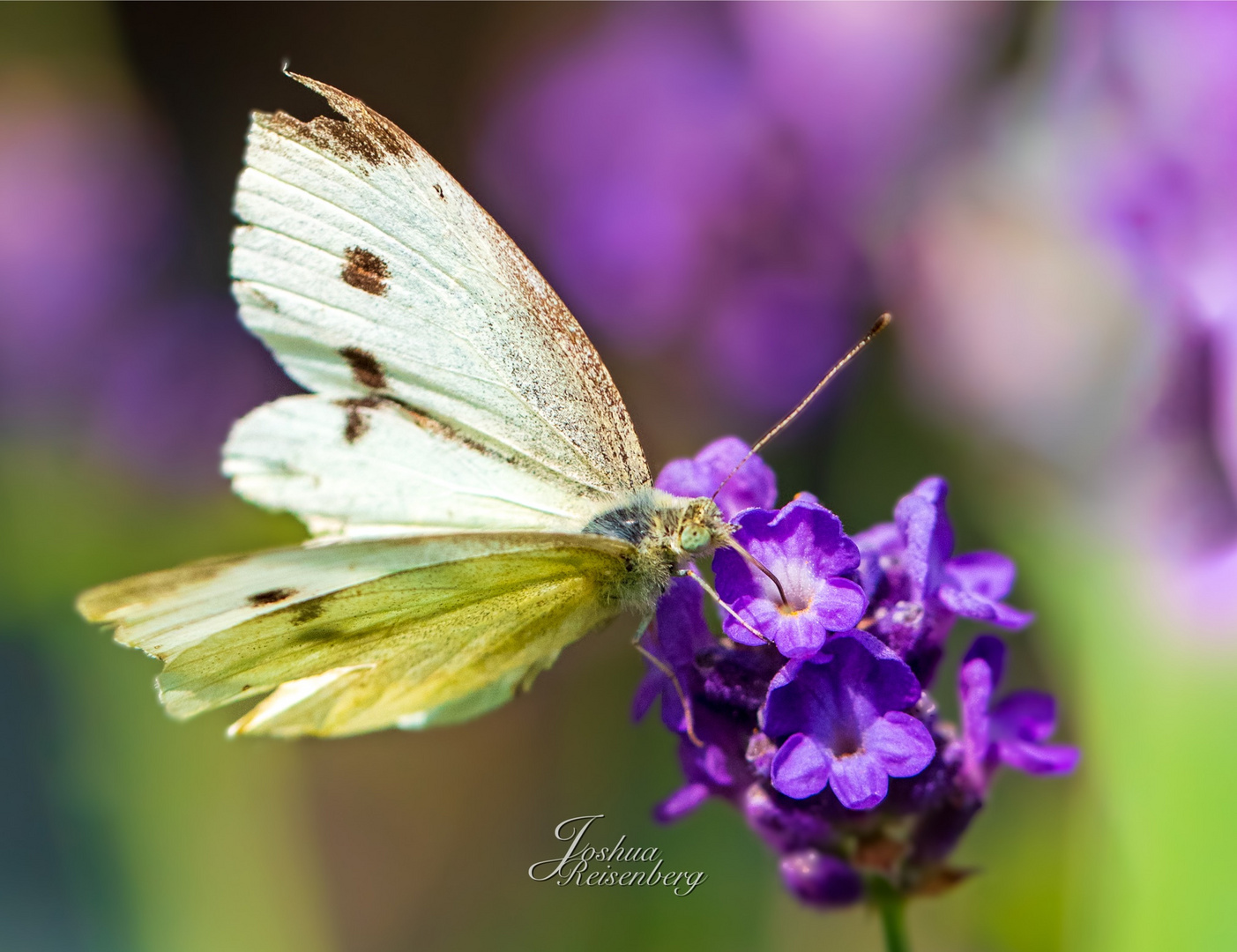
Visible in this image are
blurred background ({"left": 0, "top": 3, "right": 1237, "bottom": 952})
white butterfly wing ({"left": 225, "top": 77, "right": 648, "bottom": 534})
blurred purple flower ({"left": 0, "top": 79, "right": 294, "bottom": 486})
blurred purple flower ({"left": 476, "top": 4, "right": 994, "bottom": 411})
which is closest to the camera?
white butterfly wing ({"left": 225, "top": 77, "right": 648, "bottom": 534})

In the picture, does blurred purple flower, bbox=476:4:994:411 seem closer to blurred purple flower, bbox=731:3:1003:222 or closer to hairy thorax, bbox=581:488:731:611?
blurred purple flower, bbox=731:3:1003:222

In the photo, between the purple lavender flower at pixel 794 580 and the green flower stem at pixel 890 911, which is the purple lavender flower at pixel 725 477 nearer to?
the purple lavender flower at pixel 794 580

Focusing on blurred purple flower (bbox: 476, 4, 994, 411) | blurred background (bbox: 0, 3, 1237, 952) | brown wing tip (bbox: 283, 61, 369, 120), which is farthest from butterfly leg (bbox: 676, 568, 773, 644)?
blurred purple flower (bbox: 476, 4, 994, 411)

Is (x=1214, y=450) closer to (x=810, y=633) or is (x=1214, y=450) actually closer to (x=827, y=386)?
(x=827, y=386)

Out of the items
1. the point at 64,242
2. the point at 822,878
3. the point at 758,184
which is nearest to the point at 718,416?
the point at 758,184

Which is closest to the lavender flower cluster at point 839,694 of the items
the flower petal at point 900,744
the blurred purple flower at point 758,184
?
the flower petal at point 900,744
